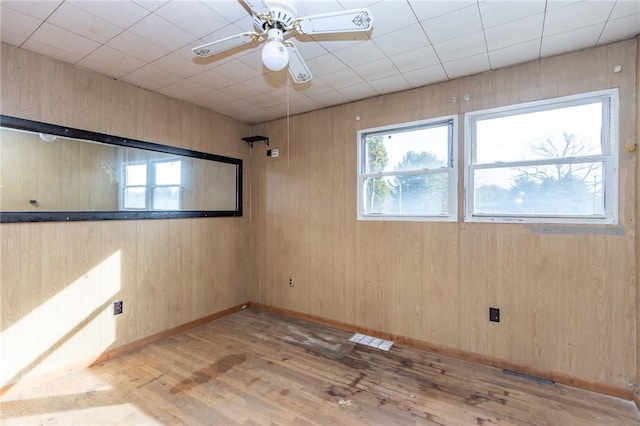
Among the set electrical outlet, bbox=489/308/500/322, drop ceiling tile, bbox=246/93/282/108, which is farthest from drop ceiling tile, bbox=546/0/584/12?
drop ceiling tile, bbox=246/93/282/108

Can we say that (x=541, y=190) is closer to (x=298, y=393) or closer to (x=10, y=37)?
(x=298, y=393)

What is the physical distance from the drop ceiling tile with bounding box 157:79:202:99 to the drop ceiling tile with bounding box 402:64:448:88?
6.94ft

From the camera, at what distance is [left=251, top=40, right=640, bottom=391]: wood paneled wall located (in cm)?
222

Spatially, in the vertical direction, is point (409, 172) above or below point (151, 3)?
below

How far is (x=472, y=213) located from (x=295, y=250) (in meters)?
2.15

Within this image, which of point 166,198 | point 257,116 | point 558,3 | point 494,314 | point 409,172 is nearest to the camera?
point 558,3

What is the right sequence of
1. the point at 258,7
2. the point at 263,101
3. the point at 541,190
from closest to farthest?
the point at 258,7 → the point at 541,190 → the point at 263,101

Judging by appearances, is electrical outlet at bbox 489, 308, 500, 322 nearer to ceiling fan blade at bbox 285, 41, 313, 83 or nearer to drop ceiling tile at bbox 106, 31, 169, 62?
ceiling fan blade at bbox 285, 41, 313, 83

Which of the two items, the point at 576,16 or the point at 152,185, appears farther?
the point at 152,185

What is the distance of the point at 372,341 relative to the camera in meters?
3.14

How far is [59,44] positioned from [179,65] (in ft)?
2.74

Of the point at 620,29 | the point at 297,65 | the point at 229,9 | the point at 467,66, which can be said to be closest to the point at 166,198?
the point at 229,9

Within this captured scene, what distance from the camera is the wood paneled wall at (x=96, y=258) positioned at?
2.27 metres

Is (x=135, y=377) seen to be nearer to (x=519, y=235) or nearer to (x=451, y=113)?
(x=519, y=235)
